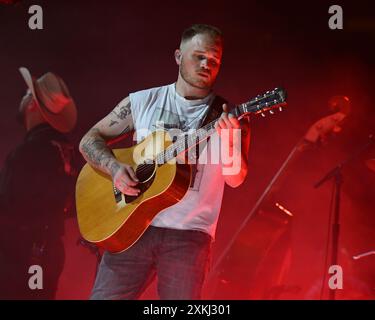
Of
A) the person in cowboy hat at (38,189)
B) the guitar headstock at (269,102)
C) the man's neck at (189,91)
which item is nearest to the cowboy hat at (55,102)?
the person in cowboy hat at (38,189)

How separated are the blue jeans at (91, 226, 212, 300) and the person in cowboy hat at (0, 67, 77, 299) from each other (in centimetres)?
113

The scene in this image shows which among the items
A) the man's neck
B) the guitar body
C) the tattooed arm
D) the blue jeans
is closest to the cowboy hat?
the tattooed arm

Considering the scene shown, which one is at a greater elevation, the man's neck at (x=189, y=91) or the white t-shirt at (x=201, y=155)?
the man's neck at (x=189, y=91)

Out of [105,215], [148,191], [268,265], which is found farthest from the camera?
[268,265]

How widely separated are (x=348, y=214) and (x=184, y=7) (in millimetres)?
1736

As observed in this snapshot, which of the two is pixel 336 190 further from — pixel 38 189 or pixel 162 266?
pixel 38 189

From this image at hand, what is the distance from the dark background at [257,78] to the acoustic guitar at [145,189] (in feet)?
3.09

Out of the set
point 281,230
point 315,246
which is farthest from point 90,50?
point 315,246

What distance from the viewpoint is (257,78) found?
3.67 meters

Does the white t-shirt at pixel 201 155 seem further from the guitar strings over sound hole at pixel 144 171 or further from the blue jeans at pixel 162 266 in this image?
the guitar strings over sound hole at pixel 144 171

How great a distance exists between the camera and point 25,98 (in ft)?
12.6

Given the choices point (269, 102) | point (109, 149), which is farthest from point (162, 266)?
point (269, 102)

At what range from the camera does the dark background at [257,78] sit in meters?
3.61

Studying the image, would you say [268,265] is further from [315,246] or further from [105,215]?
[105,215]
